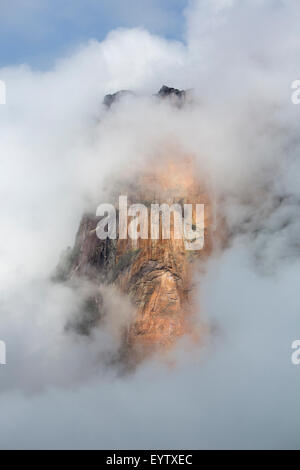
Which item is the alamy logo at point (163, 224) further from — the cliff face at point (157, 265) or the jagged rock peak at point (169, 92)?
the jagged rock peak at point (169, 92)

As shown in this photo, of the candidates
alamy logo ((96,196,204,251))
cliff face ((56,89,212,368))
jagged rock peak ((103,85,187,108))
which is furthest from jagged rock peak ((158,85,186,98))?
alamy logo ((96,196,204,251))

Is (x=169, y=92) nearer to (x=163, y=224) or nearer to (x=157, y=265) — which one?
(x=163, y=224)

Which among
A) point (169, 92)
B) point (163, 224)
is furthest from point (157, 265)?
point (169, 92)

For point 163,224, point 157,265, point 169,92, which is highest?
point 169,92

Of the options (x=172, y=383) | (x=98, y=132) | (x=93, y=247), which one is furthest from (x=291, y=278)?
(x=98, y=132)

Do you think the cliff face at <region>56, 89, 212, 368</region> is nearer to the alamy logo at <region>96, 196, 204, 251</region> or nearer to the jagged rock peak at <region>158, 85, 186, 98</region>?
the alamy logo at <region>96, 196, 204, 251</region>

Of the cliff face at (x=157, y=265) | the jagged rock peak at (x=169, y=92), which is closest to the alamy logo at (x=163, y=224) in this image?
the cliff face at (x=157, y=265)
